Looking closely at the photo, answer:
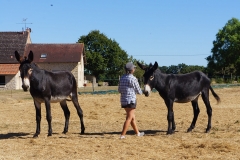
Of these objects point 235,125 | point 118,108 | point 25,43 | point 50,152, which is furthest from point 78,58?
point 50,152

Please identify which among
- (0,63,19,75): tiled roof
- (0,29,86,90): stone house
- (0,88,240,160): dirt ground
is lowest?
(0,88,240,160): dirt ground

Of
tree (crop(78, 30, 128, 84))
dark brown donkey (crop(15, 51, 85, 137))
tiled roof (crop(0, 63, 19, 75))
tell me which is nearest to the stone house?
tiled roof (crop(0, 63, 19, 75))

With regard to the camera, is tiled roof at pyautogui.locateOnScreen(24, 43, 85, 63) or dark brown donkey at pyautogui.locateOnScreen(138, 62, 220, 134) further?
tiled roof at pyautogui.locateOnScreen(24, 43, 85, 63)

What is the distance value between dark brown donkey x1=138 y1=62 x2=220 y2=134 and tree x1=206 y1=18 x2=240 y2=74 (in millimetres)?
65250

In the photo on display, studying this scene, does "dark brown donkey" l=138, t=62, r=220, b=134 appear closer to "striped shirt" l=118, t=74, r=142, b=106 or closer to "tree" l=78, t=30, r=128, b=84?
"striped shirt" l=118, t=74, r=142, b=106

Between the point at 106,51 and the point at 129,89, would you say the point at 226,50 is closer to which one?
the point at 106,51

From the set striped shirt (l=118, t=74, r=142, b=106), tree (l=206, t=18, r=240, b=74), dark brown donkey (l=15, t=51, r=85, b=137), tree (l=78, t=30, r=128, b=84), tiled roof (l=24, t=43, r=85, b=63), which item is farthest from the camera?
tree (l=78, t=30, r=128, b=84)

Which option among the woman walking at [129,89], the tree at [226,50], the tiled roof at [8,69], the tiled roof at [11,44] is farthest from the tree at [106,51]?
the woman walking at [129,89]

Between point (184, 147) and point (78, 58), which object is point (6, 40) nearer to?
point (78, 58)

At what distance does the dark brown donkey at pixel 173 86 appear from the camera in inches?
429

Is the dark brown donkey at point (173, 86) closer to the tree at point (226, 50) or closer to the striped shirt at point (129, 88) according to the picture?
the striped shirt at point (129, 88)

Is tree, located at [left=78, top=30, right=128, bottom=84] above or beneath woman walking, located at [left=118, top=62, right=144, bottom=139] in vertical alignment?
above

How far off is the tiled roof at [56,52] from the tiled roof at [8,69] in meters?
3.72

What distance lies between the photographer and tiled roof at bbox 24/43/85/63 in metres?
54.6
